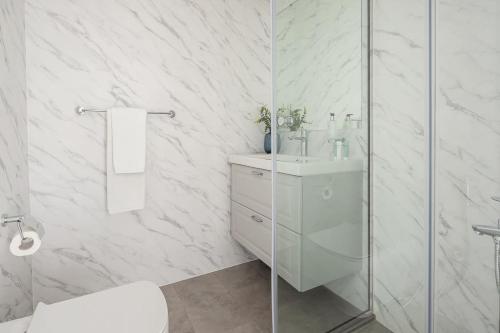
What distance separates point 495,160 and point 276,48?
2.98 feet

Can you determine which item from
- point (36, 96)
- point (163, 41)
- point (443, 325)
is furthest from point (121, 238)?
point (443, 325)

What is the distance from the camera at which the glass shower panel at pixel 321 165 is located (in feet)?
3.69

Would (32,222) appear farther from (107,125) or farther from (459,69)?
(459,69)

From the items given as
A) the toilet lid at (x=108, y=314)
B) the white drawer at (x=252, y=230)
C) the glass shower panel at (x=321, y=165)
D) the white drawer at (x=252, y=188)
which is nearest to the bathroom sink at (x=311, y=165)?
the glass shower panel at (x=321, y=165)

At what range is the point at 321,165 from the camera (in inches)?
47.3

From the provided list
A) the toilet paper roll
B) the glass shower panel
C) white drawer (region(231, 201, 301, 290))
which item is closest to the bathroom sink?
Result: the glass shower panel

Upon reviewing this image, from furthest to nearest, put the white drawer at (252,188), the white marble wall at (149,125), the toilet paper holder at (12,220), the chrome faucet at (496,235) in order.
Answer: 1. the white drawer at (252,188)
2. the white marble wall at (149,125)
3. the toilet paper holder at (12,220)
4. the chrome faucet at (496,235)

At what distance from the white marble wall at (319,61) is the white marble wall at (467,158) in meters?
0.34

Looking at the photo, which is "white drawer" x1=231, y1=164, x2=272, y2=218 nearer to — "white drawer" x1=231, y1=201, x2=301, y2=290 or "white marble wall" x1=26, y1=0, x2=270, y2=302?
"white drawer" x1=231, y1=201, x2=301, y2=290

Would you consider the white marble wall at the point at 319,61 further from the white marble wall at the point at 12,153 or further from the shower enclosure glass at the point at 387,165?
the white marble wall at the point at 12,153

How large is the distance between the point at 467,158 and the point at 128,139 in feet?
5.55

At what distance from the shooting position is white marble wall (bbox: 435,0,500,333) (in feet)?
2.46

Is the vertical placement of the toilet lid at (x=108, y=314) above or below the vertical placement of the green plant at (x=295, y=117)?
below

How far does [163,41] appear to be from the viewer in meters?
1.91
